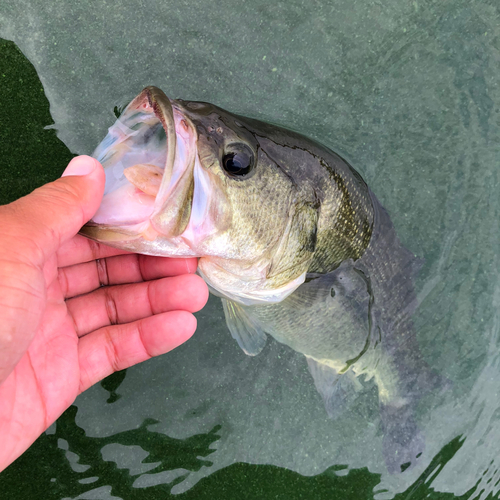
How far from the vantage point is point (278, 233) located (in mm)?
1556

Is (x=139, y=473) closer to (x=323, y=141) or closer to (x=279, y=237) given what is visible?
(x=279, y=237)

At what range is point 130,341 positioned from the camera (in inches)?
65.9

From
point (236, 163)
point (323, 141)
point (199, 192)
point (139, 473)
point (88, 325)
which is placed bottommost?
point (139, 473)

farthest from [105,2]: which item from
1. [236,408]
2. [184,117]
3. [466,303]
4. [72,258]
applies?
[466,303]

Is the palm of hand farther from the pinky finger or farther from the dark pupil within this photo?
the dark pupil

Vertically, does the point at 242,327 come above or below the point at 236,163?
below

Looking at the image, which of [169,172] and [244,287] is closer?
[169,172]

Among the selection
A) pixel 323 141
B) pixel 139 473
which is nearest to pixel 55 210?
pixel 323 141

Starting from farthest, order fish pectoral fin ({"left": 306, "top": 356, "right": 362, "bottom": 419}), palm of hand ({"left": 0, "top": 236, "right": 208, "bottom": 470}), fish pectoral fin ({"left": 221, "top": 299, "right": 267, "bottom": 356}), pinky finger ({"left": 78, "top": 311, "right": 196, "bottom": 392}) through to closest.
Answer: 1. fish pectoral fin ({"left": 306, "top": 356, "right": 362, "bottom": 419})
2. fish pectoral fin ({"left": 221, "top": 299, "right": 267, "bottom": 356})
3. pinky finger ({"left": 78, "top": 311, "right": 196, "bottom": 392})
4. palm of hand ({"left": 0, "top": 236, "right": 208, "bottom": 470})

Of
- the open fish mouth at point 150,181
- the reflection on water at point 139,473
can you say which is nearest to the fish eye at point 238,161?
the open fish mouth at point 150,181

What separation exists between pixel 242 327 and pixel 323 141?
3.58ft

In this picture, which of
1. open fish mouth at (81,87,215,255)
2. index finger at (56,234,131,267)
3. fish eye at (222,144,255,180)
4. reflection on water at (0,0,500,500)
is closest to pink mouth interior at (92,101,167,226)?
open fish mouth at (81,87,215,255)

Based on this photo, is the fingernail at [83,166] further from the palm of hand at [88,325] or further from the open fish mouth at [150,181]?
the palm of hand at [88,325]

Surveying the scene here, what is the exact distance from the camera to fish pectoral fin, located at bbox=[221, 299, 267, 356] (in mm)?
2033
